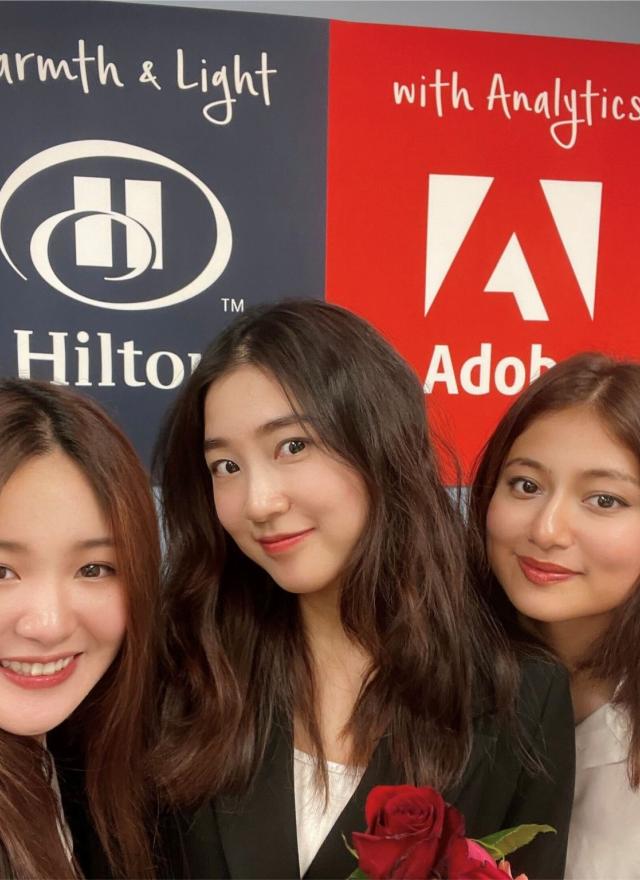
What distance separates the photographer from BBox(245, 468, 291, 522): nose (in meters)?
1.00

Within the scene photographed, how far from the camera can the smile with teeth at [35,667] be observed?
94cm

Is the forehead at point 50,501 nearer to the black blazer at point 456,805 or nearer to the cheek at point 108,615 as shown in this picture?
the cheek at point 108,615

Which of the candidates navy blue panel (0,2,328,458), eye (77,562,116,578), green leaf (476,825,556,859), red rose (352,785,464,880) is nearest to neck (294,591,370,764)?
eye (77,562,116,578)

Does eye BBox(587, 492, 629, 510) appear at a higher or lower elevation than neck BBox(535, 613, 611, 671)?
higher

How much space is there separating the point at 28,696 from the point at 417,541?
0.56 m

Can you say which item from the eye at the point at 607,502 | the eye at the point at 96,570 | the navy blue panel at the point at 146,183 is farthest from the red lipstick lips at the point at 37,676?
the navy blue panel at the point at 146,183

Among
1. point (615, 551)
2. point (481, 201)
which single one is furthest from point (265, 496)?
point (481, 201)

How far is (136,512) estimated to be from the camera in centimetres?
99

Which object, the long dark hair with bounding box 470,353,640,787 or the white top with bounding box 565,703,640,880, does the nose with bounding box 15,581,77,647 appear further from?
the white top with bounding box 565,703,640,880

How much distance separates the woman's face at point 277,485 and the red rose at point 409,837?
527 millimetres

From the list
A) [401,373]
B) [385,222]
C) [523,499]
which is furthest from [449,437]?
[401,373]

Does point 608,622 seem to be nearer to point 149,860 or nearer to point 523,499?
point 523,499

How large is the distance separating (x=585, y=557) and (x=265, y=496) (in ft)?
1.72

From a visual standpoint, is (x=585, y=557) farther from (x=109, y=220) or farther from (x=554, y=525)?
(x=109, y=220)
